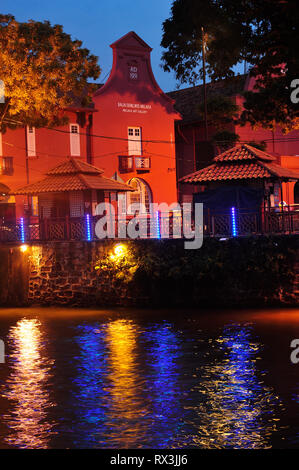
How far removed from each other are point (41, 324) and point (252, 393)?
12.2 meters

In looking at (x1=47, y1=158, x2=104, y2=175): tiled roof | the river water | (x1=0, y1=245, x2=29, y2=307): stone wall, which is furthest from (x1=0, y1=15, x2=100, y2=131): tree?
the river water

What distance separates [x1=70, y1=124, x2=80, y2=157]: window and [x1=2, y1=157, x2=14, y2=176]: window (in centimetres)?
386

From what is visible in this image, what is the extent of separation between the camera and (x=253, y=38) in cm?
1803

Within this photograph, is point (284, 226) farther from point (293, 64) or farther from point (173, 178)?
point (173, 178)

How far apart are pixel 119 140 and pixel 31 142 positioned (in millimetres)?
5596

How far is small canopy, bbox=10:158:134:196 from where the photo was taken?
32125 mm

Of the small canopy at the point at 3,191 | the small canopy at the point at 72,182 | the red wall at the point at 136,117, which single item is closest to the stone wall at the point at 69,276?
the small canopy at the point at 72,182

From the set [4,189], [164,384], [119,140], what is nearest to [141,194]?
[119,140]

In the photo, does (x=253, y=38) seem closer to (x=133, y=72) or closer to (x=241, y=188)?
(x=241, y=188)

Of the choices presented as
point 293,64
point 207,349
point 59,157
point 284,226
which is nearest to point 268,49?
point 293,64

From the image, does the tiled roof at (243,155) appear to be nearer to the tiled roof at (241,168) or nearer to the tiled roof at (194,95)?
the tiled roof at (241,168)

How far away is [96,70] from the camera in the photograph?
112 ft

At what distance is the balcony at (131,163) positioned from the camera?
4134 cm

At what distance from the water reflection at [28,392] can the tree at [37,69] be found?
1324 centimetres
